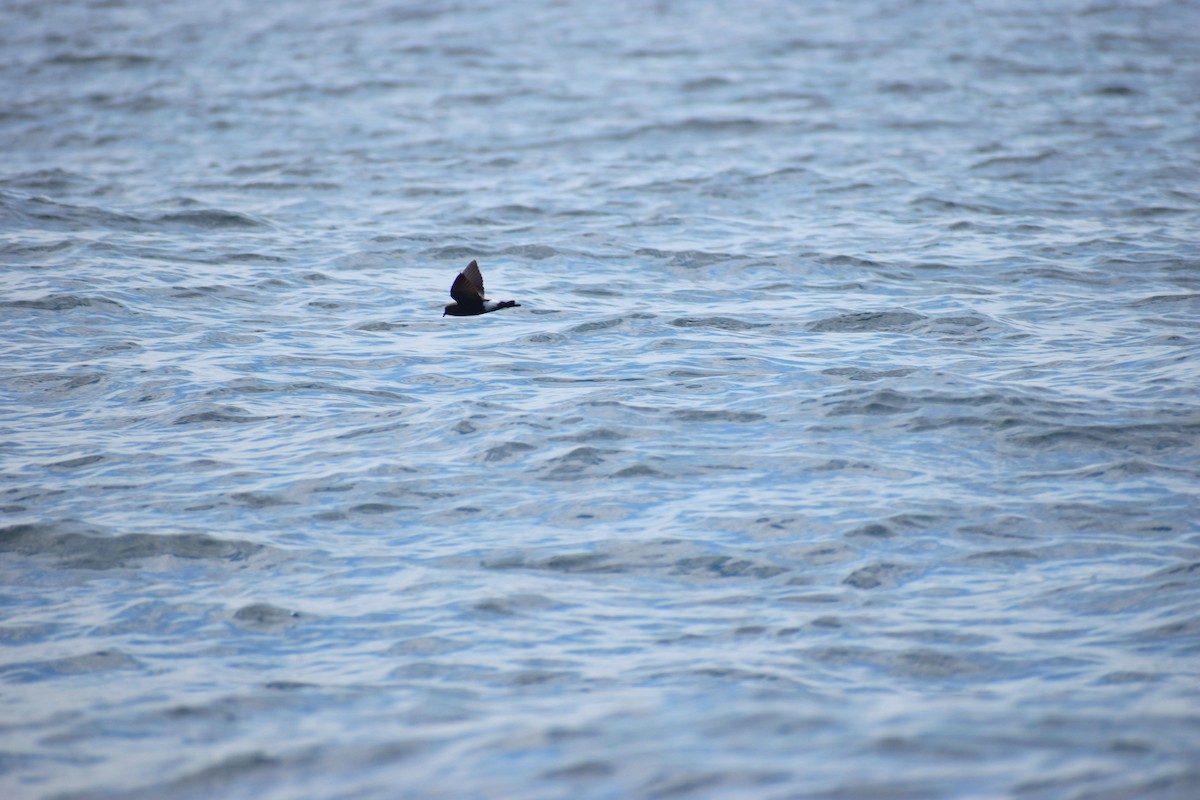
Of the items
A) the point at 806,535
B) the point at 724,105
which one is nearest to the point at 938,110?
the point at 724,105

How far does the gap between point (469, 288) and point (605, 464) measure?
9.01 feet

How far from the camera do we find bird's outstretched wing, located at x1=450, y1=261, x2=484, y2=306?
1148 cm

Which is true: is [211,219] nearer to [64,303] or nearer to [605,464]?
[64,303]

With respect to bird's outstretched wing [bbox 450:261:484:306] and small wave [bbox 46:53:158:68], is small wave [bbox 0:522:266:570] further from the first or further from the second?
small wave [bbox 46:53:158:68]

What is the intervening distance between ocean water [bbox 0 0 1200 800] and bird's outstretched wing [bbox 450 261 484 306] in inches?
25.0

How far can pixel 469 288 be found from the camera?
11.6 metres

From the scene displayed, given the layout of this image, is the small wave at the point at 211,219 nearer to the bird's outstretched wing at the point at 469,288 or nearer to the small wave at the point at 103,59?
the bird's outstretched wing at the point at 469,288

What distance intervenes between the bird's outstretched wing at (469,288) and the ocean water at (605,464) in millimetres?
636

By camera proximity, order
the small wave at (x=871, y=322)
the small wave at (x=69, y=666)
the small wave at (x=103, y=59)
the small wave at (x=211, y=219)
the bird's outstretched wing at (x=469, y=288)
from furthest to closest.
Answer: the small wave at (x=103, y=59), the small wave at (x=211, y=219), the small wave at (x=871, y=322), the bird's outstretched wing at (x=469, y=288), the small wave at (x=69, y=666)

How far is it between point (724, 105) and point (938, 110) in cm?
376

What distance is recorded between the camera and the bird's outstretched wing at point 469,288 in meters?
11.5

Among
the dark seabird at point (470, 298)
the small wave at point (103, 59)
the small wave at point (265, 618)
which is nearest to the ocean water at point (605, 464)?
the small wave at point (265, 618)

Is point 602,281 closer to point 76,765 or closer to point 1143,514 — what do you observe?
point 1143,514

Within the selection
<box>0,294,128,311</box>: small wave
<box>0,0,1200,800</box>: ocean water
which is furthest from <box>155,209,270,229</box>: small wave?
<box>0,294,128,311</box>: small wave
